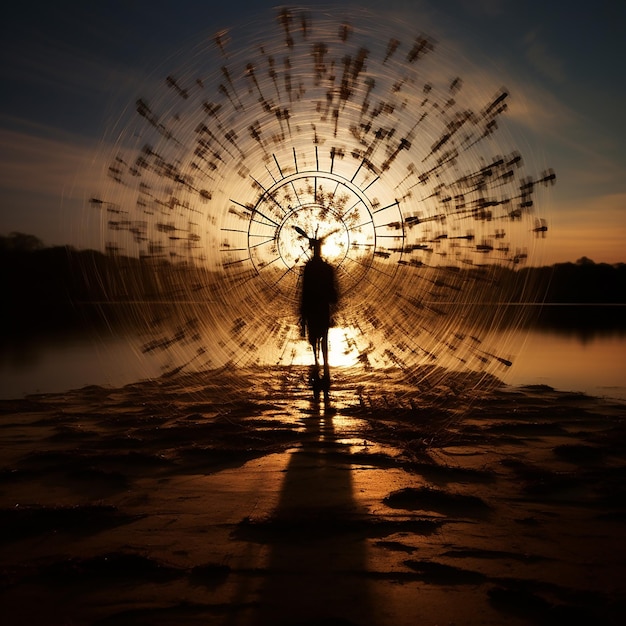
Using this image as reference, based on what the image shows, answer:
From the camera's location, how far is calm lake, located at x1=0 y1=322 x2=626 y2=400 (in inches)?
674

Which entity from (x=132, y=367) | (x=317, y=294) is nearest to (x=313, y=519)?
(x=317, y=294)

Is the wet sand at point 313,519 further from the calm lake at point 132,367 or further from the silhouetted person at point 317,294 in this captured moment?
→ the calm lake at point 132,367

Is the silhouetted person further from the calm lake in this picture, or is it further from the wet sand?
the calm lake

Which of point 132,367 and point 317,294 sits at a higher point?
point 317,294

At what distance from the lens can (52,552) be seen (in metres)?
5.07

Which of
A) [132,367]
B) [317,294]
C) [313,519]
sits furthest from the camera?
[132,367]

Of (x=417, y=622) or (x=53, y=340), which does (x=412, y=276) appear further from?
(x=53, y=340)

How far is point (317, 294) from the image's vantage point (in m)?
9.38

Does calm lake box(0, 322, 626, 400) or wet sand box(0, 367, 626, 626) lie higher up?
wet sand box(0, 367, 626, 626)

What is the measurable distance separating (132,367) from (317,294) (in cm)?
1338

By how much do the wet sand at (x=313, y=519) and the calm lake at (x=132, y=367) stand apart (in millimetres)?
Answer: 5765

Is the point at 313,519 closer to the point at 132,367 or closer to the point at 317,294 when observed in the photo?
the point at 317,294

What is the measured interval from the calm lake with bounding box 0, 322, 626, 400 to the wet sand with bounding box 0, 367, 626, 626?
5.76m

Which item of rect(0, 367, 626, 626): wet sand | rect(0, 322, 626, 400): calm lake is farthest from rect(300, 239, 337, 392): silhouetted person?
rect(0, 322, 626, 400): calm lake
